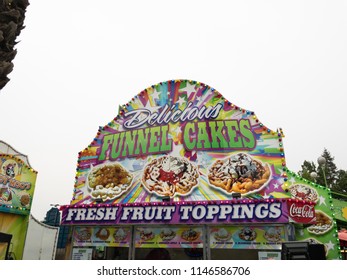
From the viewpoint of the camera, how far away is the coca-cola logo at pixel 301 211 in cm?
1116

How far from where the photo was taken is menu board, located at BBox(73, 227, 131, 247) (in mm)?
13374

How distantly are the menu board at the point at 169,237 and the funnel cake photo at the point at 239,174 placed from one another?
2287 millimetres

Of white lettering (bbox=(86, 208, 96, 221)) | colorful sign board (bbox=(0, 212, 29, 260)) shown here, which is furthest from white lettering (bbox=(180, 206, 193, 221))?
colorful sign board (bbox=(0, 212, 29, 260))

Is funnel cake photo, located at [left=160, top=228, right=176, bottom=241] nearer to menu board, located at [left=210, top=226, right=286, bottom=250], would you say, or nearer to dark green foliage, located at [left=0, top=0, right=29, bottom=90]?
menu board, located at [left=210, top=226, right=286, bottom=250]

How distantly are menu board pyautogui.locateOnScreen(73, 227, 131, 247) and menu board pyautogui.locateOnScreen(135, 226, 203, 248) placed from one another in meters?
0.60

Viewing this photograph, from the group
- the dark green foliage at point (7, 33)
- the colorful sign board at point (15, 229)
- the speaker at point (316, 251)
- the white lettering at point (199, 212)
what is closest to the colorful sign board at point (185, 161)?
the white lettering at point (199, 212)

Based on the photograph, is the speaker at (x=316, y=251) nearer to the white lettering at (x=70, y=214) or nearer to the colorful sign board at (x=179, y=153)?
the colorful sign board at (x=179, y=153)

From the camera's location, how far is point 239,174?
13.2 m

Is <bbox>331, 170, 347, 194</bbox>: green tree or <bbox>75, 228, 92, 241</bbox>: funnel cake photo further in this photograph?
<bbox>331, 170, 347, 194</bbox>: green tree

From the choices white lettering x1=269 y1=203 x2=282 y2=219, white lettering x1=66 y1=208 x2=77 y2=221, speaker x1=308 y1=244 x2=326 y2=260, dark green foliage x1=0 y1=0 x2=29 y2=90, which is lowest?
speaker x1=308 y1=244 x2=326 y2=260

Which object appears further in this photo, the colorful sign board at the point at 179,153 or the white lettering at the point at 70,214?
the white lettering at the point at 70,214

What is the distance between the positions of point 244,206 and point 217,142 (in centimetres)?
366

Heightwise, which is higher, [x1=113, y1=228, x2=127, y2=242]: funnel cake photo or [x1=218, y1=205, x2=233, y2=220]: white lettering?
[x1=218, y1=205, x2=233, y2=220]: white lettering

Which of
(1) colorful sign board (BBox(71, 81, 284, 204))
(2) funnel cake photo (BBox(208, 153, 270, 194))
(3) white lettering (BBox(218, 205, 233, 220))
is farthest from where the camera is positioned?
(1) colorful sign board (BBox(71, 81, 284, 204))
